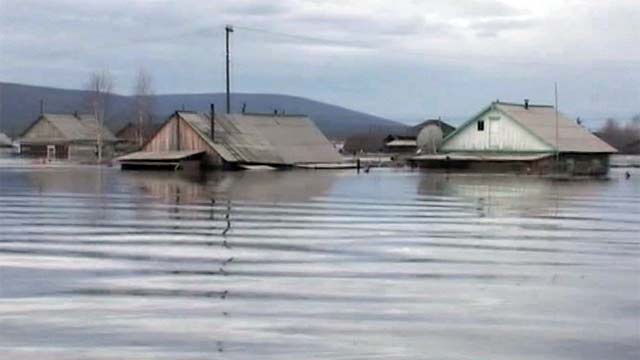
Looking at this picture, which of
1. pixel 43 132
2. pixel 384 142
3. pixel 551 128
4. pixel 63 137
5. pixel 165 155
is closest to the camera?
pixel 165 155

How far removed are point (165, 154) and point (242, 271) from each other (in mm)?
48689

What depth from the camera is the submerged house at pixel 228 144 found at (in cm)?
5809

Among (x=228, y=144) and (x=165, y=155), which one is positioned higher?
(x=228, y=144)

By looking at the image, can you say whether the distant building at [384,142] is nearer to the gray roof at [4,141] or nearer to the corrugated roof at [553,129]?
the corrugated roof at [553,129]

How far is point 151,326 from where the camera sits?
775 centimetres

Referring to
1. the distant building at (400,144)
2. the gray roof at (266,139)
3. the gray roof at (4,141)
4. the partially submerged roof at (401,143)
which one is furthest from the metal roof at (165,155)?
the gray roof at (4,141)

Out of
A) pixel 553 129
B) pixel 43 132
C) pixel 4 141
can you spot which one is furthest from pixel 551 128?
pixel 4 141

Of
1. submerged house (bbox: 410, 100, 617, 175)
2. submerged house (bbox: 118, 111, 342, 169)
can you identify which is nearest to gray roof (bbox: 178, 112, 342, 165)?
submerged house (bbox: 118, 111, 342, 169)

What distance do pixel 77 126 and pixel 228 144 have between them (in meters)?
46.3

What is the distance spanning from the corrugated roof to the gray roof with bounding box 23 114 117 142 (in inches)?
1943

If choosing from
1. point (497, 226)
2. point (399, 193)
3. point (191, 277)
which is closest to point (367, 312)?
point (191, 277)

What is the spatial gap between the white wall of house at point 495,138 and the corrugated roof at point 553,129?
41cm

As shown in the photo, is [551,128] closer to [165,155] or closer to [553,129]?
[553,129]

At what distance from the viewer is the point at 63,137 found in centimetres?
9912
